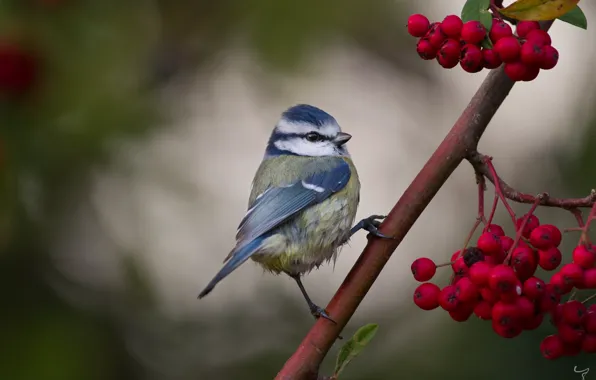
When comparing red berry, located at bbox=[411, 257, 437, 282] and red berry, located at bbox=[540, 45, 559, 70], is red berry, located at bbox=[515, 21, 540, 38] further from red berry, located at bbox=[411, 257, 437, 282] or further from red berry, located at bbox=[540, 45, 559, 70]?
red berry, located at bbox=[411, 257, 437, 282]

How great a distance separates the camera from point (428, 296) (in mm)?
1430

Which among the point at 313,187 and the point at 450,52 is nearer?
the point at 450,52

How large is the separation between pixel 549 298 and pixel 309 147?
125cm

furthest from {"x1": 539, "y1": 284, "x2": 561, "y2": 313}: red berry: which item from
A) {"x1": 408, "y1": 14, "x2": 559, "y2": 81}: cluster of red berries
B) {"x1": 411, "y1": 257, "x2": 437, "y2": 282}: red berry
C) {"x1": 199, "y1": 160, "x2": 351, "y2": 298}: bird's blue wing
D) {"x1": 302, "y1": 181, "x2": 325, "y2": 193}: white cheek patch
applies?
{"x1": 302, "y1": 181, "x2": 325, "y2": 193}: white cheek patch

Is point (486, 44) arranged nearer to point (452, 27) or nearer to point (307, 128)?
point (452, 27)

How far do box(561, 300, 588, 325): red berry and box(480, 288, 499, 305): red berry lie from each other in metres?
0.12

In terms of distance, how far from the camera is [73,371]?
84.0 inches

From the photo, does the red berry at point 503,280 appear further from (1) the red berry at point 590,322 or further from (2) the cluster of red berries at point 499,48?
(2) the cluster of red berries at point 499,48

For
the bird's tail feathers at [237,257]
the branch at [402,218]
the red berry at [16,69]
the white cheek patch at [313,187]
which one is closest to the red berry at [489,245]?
the branch at [402,218]

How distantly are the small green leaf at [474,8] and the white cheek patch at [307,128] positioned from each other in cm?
113

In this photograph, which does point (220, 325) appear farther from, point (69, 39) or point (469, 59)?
point (469, 59)

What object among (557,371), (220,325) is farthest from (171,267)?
(557,371)

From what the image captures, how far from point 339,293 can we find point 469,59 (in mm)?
411
